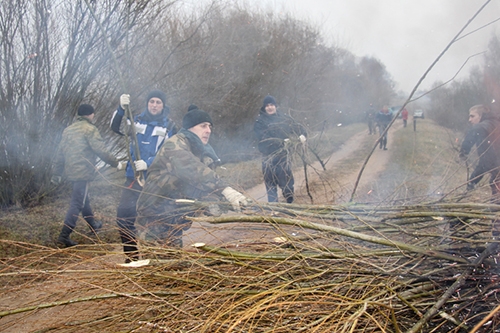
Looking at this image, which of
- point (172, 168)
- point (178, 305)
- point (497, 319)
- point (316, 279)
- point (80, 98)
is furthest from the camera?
point (80, 98)

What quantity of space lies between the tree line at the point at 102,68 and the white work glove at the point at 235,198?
1.96 m

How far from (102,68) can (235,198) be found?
15.0 ft

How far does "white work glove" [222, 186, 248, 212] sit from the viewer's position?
2.48 metres

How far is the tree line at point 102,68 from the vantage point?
5363 millimetres

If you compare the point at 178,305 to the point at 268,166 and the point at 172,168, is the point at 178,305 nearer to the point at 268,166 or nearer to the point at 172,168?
the point at 172,168

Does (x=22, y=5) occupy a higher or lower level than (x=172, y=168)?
higher

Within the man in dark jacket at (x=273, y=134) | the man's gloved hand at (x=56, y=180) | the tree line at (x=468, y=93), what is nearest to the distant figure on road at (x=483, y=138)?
the tree line at (x=468, y=93)

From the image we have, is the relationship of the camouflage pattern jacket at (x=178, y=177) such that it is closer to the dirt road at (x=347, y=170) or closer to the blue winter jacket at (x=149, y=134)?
the blue winter jacket at (x=149, y=134)

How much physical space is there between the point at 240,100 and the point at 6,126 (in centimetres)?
737

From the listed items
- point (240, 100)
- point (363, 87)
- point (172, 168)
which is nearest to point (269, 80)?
point (240, 100)

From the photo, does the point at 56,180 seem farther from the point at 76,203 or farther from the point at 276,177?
the point at 276,177

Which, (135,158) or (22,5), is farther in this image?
(22,5)

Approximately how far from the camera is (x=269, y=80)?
13.1m

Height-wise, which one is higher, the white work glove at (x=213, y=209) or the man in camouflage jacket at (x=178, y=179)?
the man in camouflage jacket at (x=178, y=179)
